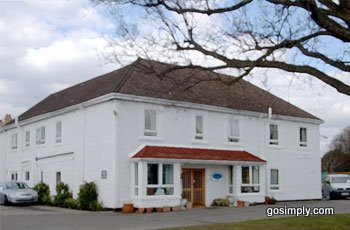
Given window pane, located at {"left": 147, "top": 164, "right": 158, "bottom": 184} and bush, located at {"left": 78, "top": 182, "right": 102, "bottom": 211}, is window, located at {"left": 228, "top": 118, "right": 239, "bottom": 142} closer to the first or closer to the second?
window pane, located at {"left": 147, "top": 164, "right": 158, "bottom": 184}

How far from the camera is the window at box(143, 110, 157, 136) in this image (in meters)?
28.8

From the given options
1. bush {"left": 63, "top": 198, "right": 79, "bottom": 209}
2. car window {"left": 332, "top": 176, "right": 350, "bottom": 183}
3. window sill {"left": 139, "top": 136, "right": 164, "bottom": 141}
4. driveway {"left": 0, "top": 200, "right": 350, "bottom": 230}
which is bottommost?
driveway {"left": 0, "top": 200, "right": 350, "bottom": 230}

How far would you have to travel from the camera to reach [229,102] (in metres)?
33.4

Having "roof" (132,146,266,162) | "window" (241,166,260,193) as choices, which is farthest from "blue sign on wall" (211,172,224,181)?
"window" (241,166,260,193)

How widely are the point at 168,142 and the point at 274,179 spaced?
355 inches

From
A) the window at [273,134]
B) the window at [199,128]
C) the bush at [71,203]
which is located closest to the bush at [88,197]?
the bush at [71,203]

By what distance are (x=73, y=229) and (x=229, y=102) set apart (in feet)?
57.3

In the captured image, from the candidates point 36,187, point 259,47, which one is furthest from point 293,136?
point 259,47

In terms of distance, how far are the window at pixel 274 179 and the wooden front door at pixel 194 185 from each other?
6088 mm

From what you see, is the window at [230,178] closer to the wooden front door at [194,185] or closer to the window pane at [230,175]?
the window pane at [230,175]

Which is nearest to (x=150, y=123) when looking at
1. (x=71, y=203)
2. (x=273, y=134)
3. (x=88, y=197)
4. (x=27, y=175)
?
(x=88, y=197)

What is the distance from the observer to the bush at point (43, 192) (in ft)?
107

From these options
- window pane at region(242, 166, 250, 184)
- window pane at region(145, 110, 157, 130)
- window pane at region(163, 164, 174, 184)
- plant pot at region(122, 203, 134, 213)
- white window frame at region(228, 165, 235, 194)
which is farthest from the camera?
window pane at region(242, 166, 250, 184)

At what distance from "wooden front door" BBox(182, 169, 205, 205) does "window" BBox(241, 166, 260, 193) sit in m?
2.66
